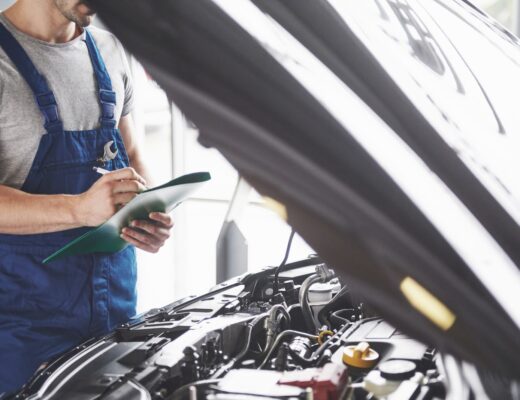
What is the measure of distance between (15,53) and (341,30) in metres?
0.94

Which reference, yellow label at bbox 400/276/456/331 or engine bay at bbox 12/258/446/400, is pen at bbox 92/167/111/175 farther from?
yellow label at bbox 400/276/456/331

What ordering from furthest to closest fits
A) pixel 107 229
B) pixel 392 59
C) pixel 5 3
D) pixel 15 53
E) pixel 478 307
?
1. pixel 5 3
2. pixel 15 53
3. pixel 107 229
4. pixel 392 59
5. pixel 478 307

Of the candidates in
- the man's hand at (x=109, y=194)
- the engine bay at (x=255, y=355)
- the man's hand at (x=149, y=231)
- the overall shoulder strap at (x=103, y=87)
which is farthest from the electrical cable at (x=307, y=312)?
the overall shoulder strap at (x=103, y=87)

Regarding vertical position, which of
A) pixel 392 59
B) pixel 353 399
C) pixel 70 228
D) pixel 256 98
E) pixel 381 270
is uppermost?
pixel 392 59

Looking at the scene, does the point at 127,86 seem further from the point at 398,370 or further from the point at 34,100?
the point at 398,370

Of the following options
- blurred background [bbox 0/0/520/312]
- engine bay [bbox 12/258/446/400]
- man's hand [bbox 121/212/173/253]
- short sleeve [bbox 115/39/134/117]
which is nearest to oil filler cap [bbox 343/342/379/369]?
engine bay [bbox 12/258/446/400]

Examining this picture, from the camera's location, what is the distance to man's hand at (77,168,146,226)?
52.4 inches

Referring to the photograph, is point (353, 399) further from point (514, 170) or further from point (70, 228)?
point (70, 228)

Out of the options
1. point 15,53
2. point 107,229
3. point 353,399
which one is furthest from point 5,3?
point 353,399

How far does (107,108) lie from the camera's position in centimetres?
166

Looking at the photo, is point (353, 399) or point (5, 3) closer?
point (353, 399)

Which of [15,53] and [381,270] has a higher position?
[381,270]

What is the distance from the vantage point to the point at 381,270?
0.80 meters

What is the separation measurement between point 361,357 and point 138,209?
0.52 meters
